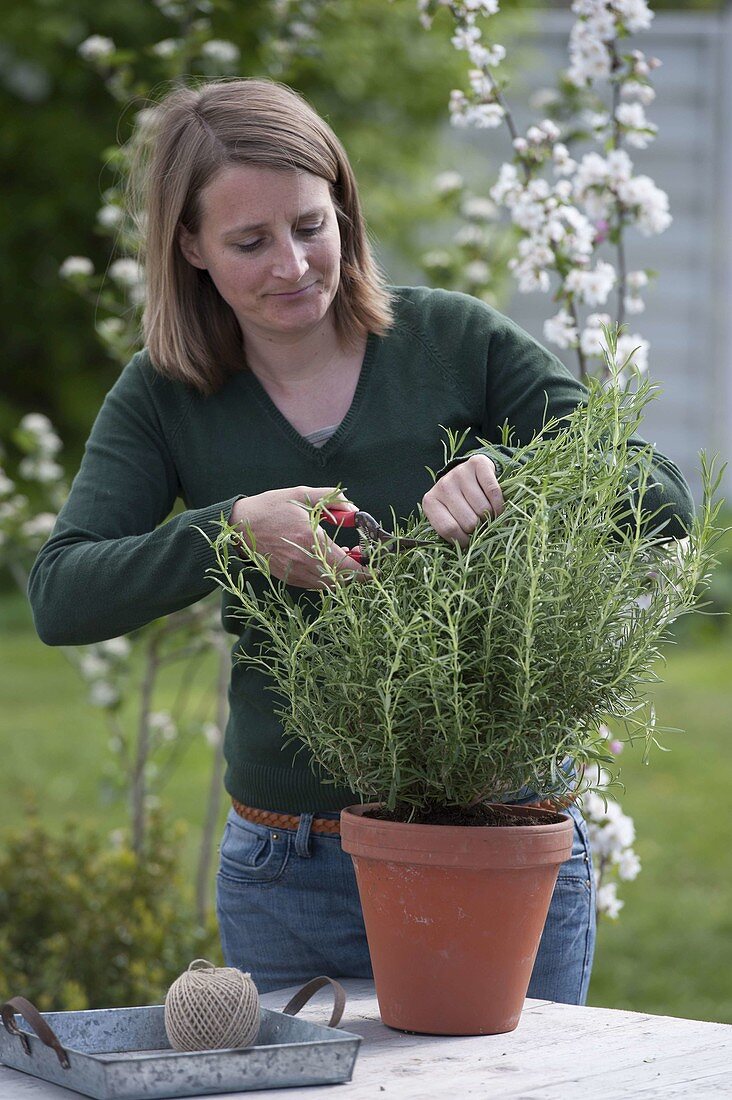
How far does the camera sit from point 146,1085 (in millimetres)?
1413

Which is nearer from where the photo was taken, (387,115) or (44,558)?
(44,558)

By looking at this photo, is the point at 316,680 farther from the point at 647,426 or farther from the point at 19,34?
the point at 647,426

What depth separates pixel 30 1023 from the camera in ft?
4.91

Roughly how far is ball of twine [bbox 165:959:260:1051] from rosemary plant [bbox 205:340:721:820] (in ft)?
0.86

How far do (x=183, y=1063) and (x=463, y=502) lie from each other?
66 cm

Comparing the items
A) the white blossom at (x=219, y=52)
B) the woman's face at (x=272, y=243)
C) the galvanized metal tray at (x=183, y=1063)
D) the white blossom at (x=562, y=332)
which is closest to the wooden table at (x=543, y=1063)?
the galvanized metal tray at (x=183, y=1063)

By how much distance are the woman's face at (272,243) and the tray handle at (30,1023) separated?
3.38ft

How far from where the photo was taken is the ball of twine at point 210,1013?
1524 millimetres

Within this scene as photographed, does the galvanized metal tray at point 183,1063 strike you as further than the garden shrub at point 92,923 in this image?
No

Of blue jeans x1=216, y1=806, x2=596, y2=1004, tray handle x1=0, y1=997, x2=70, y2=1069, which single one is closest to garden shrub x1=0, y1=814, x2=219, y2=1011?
blue jeans x1=216, y1=806, x2=596, y2=1004

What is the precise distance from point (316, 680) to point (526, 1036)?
48 cm

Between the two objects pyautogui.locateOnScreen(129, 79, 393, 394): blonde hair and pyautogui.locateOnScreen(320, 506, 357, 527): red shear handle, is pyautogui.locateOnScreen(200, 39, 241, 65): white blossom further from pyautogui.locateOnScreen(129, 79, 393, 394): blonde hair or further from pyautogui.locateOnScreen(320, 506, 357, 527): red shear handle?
pyautogui.locateOnScreen(320, 506, 357, 527): red shear handle

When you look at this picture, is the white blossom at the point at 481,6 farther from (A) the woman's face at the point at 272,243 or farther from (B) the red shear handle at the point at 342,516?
(B) the red shear handle at the point at 342,516

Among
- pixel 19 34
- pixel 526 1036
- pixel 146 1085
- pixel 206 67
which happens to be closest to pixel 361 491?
pixel 526 1036
